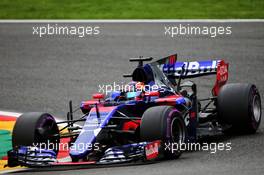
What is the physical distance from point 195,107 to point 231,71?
5.29 m

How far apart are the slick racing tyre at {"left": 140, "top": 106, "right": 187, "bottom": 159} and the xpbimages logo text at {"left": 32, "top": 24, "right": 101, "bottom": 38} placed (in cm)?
1049

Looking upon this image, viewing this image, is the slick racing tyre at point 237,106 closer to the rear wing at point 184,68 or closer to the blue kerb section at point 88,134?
the rear wing at point 184,68

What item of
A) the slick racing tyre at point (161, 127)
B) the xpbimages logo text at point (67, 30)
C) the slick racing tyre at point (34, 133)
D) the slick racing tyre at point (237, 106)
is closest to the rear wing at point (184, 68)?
the slick racing tyre at point (237, 106)

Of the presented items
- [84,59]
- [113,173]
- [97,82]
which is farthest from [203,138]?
[84,59]

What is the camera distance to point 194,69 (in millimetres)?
14086

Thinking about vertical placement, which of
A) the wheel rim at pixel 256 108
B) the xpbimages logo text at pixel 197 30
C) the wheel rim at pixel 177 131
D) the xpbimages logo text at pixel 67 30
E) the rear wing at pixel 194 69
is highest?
the xpbimages logo text at pixel 67 30

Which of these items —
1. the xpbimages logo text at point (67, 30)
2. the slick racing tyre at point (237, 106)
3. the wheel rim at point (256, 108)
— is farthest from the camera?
the xpbimages logo text at point (67, 30)

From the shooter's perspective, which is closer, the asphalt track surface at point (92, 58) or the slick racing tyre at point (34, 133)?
the slick racing tyre at point (34, 133)

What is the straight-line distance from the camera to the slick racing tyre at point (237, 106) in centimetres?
1321

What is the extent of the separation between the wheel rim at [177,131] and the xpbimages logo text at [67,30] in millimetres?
10199

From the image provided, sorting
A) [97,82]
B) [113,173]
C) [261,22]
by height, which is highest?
[261,22]

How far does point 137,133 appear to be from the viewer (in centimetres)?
1225

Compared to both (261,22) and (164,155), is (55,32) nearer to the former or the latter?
(261,22)

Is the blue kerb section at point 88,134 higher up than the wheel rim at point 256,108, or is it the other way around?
the wheel rim at point 256,108
